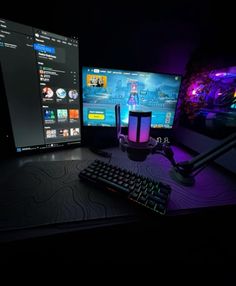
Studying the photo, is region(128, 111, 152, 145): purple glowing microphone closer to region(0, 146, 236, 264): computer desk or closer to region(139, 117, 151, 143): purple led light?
region(139, 117, 151, 143): purple led light

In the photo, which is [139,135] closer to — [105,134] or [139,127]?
[139,127]

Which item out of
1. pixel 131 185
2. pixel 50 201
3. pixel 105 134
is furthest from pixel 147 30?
pixel 50 201

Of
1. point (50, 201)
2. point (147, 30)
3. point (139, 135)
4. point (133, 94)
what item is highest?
point (147, 30)

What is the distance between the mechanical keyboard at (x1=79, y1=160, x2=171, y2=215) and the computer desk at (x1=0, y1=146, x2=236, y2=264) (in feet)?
0.09

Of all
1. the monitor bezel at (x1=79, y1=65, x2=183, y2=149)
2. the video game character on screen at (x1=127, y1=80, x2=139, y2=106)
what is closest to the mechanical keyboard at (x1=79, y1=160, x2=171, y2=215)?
the monitor bezel at (x1=79, y1=65, x2=183, y2=149)

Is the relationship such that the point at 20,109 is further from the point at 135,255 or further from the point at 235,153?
the point at 235,153

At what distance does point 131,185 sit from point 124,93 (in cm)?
55

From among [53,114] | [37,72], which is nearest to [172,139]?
[53,114]

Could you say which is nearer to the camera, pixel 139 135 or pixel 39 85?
pixel 139 135

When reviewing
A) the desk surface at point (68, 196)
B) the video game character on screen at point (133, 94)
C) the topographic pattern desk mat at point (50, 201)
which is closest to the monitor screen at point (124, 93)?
the video game character on screen at point (133, 94)

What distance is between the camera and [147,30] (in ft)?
3.03

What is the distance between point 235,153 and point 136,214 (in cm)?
53


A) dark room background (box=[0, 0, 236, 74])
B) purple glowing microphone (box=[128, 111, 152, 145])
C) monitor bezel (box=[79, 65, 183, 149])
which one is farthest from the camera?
monitor bezel (box=[79, 65, 183, 149])

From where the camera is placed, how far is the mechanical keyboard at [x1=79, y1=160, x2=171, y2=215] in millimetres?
466
